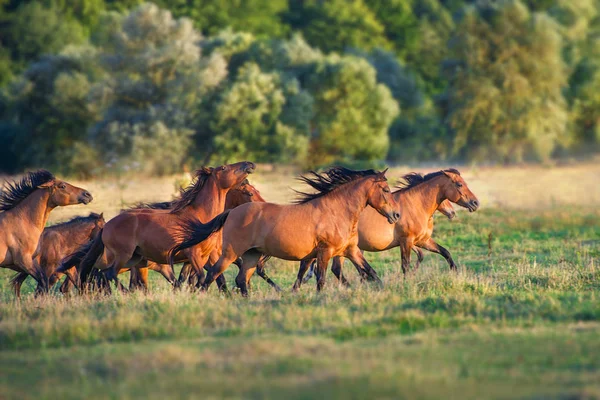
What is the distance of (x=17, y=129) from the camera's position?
44500 mm

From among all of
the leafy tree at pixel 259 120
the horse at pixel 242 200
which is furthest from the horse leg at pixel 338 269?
the leafy tree at pixel 259 120

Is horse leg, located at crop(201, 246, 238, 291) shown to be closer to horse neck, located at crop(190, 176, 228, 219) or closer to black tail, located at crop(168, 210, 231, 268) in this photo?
black tail, located at crop(168, 210, 231, 268)

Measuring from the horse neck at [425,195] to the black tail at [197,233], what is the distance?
3.48 meters

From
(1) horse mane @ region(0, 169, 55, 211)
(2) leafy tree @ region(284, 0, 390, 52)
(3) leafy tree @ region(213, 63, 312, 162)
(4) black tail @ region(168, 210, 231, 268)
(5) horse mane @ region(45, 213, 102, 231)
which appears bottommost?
(4) black tail @ region(168, 210, 231, 268)

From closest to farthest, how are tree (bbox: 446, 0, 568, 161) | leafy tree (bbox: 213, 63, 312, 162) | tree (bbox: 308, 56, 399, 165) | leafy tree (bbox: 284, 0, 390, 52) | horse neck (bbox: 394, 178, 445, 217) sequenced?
horse neck (bbox: 394, 178, 445, 217), leafy tree (bbox: 213, 63, 312, 162), tree (bbox: 308, 56, 399, 165), tree (bbox: 446, 0, 568, 161), leafy tree (bbox: 284, 0, 390, 52)

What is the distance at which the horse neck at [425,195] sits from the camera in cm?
1455

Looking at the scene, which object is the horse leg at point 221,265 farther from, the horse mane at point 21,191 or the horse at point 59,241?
the horse mane at point 21,191

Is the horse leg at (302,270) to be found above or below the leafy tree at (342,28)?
below

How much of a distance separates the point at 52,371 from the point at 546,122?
3800 cm

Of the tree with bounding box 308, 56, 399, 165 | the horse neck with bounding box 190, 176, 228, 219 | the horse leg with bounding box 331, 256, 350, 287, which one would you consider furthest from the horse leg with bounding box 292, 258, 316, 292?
the tree with bounding box 308, 56, 399, 165

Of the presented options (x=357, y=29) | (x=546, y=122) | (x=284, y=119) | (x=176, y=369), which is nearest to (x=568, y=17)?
(x=546, y=122)

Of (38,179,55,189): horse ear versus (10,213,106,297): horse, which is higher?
(38,179,55,189): horse ear

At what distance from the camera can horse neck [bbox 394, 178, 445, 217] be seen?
14.6 meters

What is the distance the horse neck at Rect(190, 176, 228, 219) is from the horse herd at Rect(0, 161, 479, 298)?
14 millimetres
